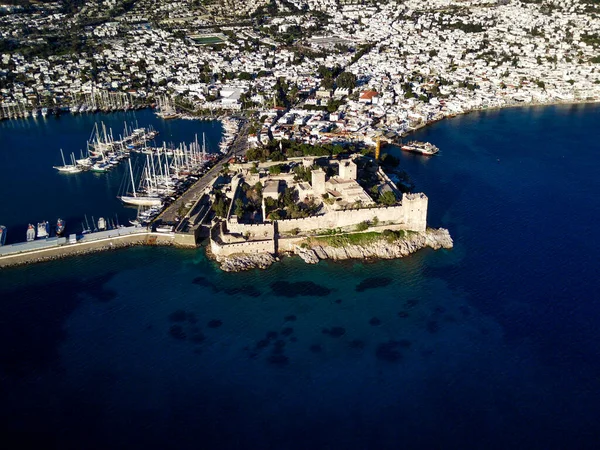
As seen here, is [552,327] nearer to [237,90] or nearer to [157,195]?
[157,195]


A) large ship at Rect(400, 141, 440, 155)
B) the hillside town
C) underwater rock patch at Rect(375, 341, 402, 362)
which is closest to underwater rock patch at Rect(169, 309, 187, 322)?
underwater rock patch at Rect(375, 341, 402, 362)

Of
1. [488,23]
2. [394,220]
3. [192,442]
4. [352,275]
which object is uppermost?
[488,23]

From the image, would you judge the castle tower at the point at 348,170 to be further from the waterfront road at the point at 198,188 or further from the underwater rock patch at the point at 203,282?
the underwater rock patch at the point at 203,282

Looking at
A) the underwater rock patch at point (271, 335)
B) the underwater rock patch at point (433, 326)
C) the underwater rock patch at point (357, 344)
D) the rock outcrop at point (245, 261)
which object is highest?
the rock outcrop at point (245, 261)

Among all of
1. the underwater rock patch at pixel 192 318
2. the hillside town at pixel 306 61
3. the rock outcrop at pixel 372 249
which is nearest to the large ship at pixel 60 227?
the underwater rock patch at pixel 192 318

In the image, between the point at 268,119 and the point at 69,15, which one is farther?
the point at 69,15

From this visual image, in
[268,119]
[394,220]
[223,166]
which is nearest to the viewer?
[394,220]

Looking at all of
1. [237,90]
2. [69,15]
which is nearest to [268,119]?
[237,90]
